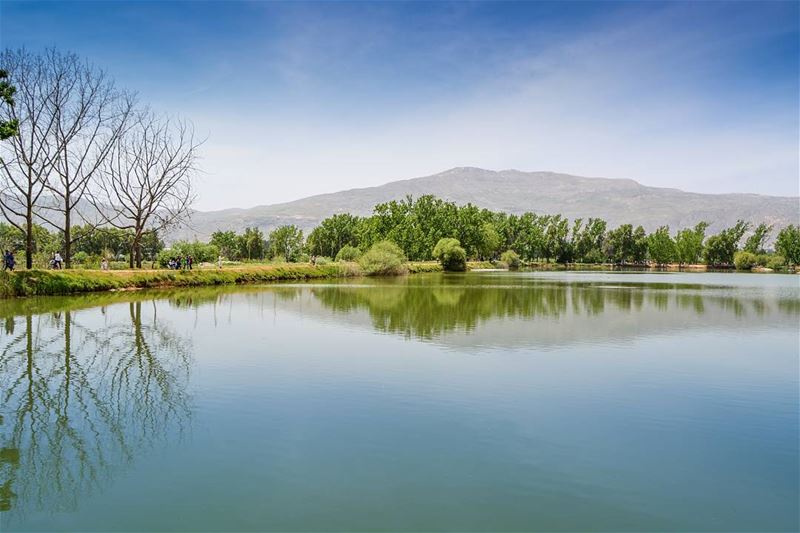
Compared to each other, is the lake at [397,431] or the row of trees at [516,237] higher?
the row of trees at [516,237]

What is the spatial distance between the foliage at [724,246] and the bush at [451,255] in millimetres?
74801

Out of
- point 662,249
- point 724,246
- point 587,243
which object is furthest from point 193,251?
point 724,246

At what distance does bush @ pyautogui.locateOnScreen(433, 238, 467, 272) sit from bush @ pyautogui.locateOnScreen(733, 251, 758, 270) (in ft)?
242

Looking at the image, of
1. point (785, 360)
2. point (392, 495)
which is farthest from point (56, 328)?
point (785, 360)

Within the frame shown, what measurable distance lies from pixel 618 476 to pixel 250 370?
10195mm

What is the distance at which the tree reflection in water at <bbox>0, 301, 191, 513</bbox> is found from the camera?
319 inches

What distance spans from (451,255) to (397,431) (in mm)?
84573

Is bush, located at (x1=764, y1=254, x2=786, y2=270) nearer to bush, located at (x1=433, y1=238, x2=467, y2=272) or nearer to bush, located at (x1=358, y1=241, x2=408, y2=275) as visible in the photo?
bush, located at (x1=433, y1=238, x2=467, y2=272)

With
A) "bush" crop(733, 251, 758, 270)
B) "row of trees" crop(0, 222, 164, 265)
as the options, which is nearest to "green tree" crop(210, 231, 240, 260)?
"row of trees" crop(0, 222, 164, 265)

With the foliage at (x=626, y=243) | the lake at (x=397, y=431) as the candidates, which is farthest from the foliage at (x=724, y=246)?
the lake at (x=397, y=431)

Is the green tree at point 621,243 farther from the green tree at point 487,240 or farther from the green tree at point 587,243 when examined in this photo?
the green tree at point 487,240

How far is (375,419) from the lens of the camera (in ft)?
35.7

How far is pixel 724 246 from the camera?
433ft

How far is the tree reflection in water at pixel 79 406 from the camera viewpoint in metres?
8.09
